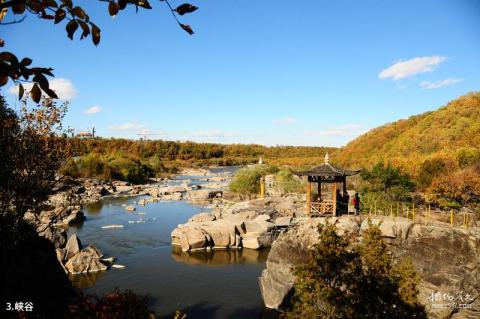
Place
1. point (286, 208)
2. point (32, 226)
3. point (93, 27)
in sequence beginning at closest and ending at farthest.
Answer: point (93, 27), point (32, 226), point (286, 208)

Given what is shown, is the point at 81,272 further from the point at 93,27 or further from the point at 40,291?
the point at 93,27

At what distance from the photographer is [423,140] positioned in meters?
43.2

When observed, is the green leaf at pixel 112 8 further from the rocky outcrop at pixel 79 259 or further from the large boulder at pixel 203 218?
the large boulder at pixel 203 218

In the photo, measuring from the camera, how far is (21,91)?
2.16 m

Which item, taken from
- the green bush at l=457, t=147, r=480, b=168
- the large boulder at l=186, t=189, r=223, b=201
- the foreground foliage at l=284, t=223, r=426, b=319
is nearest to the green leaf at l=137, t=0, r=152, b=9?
the foreground foliage at l=284, t=223, r=426, b=319

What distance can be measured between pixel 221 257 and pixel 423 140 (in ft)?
106

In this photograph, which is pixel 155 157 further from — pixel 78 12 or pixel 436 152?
pixel 78 12

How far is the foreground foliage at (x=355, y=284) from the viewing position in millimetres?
7727

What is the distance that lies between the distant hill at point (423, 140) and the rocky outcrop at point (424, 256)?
1615 cm

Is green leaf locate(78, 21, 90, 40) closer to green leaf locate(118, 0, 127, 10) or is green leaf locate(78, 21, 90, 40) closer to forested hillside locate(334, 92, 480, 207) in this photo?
green leaf locate(118, 0, 127, 10)

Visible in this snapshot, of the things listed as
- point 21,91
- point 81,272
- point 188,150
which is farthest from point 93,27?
point 188,150

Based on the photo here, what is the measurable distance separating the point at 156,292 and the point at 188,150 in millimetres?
107563

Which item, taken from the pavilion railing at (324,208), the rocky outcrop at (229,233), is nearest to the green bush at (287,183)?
the rocky outcrop at (229,233)

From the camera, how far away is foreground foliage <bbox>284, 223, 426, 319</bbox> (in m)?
7.73
